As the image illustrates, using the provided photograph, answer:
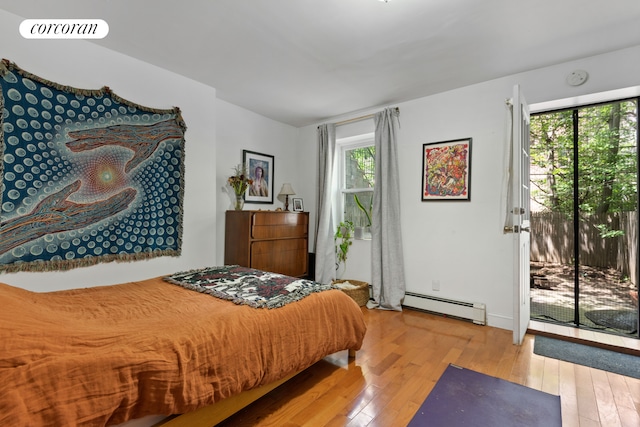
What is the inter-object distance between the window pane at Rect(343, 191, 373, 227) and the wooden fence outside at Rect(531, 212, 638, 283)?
1858 mm

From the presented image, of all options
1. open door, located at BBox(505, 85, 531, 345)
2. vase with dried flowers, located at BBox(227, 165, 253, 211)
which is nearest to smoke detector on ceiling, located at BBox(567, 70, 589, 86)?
open door, located at BBox(505, 85, 531, 345)

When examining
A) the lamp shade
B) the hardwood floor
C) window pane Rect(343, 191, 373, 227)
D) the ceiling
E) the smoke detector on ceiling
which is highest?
the ceiling

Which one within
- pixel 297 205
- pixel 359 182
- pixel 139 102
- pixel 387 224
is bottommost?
pixel 387 224

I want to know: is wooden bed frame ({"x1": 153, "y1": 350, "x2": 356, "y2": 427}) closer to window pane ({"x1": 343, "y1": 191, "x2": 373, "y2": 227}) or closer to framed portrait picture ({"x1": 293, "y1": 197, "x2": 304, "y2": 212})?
window pane ({"x1": 343, "y1": 191, "x2": 373, "y2": 227})

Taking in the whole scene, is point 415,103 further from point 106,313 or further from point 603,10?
point 106,313

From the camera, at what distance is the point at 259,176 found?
4.09 meters

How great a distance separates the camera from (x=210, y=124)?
3307 mm

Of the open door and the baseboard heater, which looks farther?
the baseboard heater

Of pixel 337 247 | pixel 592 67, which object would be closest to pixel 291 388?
pixel 337 247

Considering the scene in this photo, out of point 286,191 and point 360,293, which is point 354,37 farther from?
point 360,293

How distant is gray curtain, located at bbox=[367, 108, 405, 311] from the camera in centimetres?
347

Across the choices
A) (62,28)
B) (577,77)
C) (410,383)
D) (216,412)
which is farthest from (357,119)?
(216,412)

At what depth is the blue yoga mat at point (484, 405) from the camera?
156cm

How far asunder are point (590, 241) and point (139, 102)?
454 centimetres
